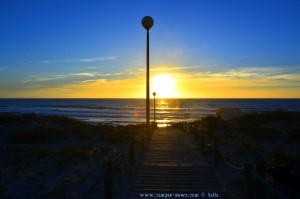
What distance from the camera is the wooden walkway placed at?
878 cm

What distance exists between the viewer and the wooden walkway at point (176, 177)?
346 inches

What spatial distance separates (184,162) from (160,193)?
4630mm

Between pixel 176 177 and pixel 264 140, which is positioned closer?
pixel 176 177

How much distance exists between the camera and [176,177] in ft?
34.3

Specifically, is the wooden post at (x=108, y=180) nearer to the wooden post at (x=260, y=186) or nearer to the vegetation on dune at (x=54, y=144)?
the wooden post at (x=260, y=186)

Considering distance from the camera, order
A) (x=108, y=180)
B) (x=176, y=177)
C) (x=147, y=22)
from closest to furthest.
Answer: (x=108, y=180), (x=176, y=177), (x=147, y=22)

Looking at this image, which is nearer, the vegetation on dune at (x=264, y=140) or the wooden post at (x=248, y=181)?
the wooden post at (x=248, y=181)

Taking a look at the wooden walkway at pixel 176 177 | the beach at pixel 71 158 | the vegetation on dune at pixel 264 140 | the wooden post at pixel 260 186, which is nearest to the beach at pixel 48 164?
the beach at pixel 71 158

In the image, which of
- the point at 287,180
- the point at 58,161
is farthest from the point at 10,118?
the point at 287,180

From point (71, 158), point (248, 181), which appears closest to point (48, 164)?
point (71, 158)

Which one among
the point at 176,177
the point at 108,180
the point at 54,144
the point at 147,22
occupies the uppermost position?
the point at 147,22

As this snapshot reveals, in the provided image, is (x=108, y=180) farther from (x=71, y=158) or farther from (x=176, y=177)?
(x=71, y=158)

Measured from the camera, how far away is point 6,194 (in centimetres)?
973

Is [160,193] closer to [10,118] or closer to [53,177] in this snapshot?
[53,177]
